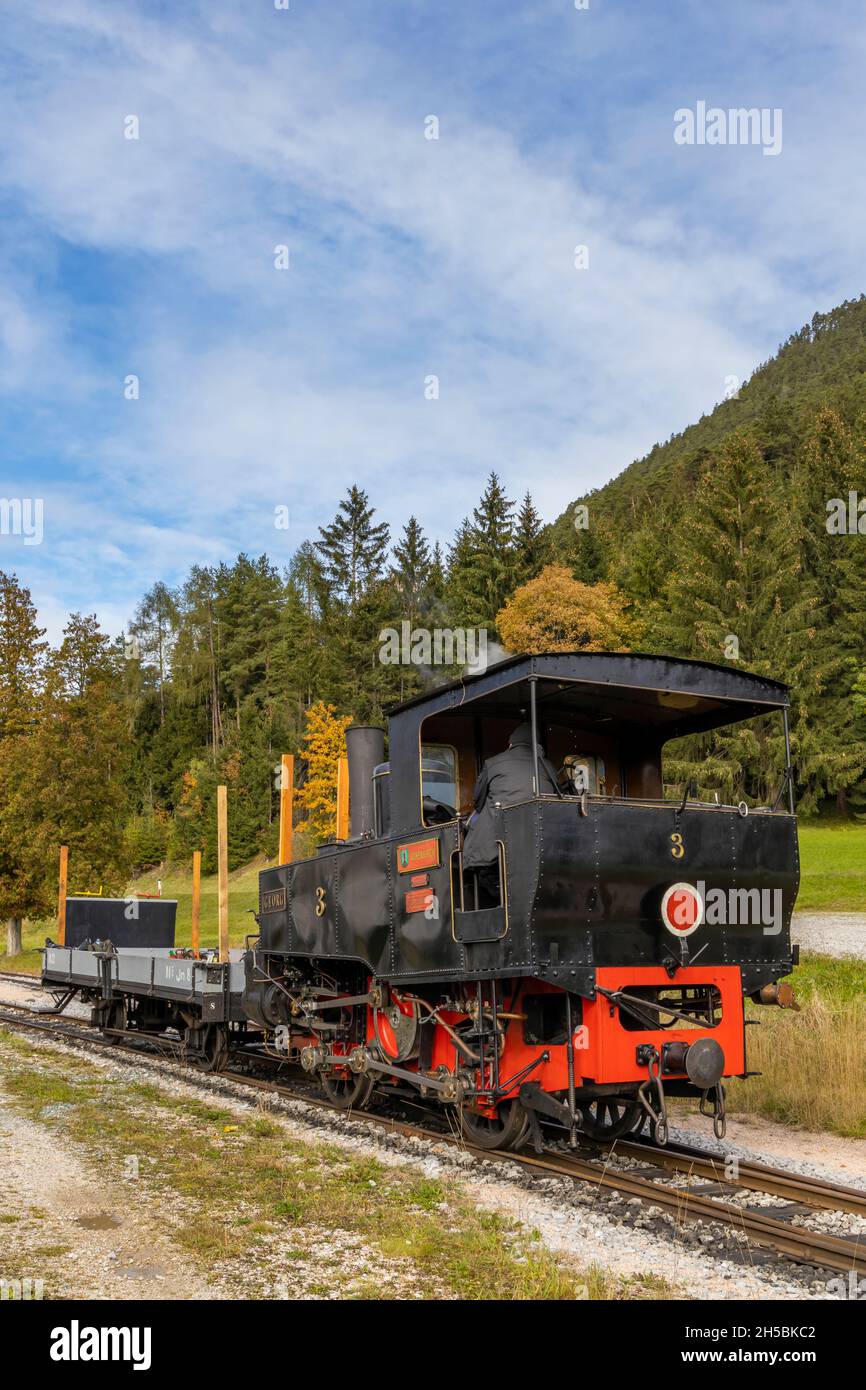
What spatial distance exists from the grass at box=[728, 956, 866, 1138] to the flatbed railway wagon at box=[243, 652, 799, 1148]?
1.73 m

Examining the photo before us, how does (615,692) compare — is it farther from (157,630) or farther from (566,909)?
(157,630)

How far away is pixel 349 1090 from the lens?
32.4 feet

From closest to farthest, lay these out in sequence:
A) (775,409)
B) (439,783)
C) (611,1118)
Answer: (611,1118) < (439,783) < (775,409)

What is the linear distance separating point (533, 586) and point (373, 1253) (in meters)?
44.5

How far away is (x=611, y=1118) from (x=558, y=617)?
40047mm

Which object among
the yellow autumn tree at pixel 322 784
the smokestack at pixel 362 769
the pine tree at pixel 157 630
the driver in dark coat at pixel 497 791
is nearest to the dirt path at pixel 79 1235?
the driver in dark coat at pixel 497 791

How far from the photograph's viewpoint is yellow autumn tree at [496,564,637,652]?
47875 mm

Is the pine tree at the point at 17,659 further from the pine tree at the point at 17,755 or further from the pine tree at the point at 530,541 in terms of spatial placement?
the pine tree at the point at 530,541

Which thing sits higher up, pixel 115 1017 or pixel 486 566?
pixel 486 566

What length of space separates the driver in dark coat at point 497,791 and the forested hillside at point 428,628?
2562 centimetres

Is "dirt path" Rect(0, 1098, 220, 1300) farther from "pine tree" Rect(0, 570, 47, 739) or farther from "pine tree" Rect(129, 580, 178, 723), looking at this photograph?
"pine tree" Rect(129, 580, 178, 723)

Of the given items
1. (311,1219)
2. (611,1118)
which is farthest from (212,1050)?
(311,1219)
